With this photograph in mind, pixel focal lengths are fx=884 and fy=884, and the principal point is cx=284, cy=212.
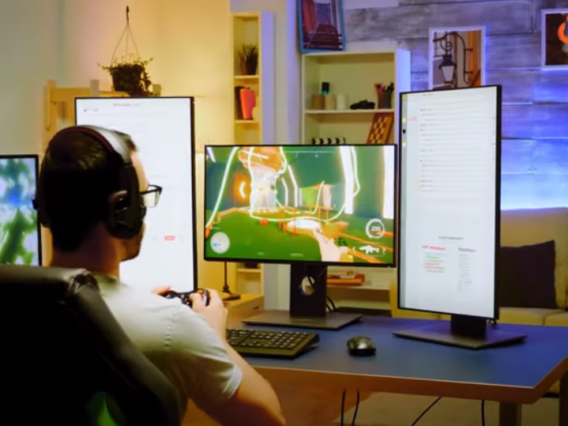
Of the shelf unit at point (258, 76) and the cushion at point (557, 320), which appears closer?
the cushion at point (557, 320)

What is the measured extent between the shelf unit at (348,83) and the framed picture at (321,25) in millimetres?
70

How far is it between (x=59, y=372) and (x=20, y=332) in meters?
0.07

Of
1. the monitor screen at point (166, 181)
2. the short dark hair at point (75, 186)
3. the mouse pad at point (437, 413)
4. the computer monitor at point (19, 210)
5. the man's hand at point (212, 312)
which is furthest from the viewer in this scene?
the mouse pad at point (437, 413)

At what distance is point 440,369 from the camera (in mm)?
2074

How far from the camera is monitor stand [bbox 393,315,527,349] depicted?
2.33 metres

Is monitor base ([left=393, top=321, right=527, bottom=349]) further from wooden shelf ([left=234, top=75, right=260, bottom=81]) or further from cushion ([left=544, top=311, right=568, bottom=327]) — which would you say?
wooden shelf ([left=234, top=75, right=260, bottom=81])

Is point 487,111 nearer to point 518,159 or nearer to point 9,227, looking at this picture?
point 9,227

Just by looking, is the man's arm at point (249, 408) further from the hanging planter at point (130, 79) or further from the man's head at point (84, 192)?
the hanging planter at point (130, 79)

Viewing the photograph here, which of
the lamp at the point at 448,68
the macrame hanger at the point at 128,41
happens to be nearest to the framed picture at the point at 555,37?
the lamp at the point at 448,68

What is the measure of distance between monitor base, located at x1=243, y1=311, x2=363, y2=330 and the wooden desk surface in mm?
135

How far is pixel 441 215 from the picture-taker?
247cm

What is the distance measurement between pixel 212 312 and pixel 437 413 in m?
2.57

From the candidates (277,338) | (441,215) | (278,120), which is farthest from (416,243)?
(278,120)

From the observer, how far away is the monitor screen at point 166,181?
2918 mm
